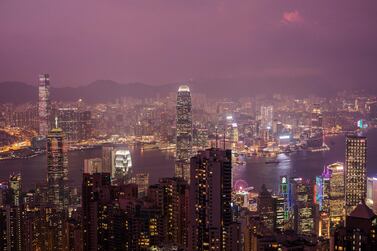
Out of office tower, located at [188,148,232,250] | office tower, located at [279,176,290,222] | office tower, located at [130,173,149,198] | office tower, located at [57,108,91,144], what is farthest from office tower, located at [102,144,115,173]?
office tower, located at [188,148,232,250]

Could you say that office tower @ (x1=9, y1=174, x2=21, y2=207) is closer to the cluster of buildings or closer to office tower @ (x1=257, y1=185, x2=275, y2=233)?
the cluster of buildings

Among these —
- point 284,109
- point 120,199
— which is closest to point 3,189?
point 120,199

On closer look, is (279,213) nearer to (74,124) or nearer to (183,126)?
(74,124)

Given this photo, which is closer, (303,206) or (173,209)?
(173,209)

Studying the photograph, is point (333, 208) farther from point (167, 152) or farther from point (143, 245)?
point (167, 152)

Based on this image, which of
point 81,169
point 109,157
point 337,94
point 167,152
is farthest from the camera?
point 167,152

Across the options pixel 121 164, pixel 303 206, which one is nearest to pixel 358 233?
pixel 303 206

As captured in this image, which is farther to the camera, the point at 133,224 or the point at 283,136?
the point at 283,136
